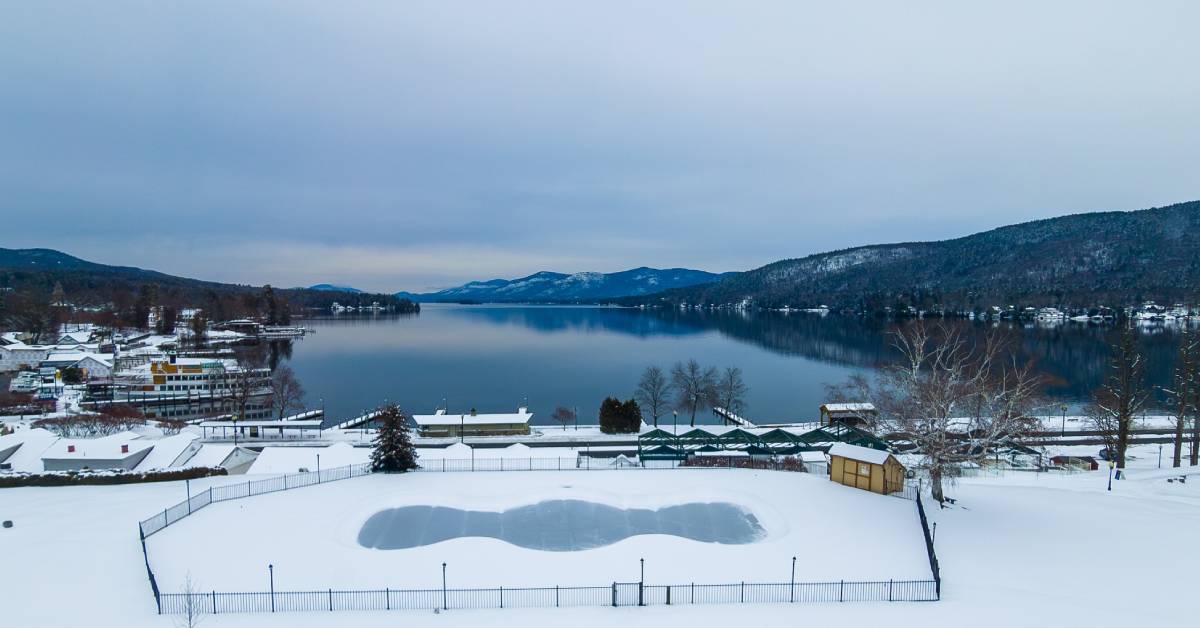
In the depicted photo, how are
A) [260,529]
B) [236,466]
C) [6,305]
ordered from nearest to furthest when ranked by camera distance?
[260,529], [236,466], [6,305]

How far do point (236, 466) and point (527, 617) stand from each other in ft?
69.0

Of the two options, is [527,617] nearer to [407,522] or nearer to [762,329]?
[407,522]

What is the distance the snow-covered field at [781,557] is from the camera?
1206cm

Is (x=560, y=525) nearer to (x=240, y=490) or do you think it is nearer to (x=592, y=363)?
(x=240, y=490)

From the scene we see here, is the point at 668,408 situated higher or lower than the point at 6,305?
lower

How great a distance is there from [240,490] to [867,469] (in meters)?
22.1

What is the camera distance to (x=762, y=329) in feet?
433

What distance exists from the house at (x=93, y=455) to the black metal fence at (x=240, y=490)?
8.30m

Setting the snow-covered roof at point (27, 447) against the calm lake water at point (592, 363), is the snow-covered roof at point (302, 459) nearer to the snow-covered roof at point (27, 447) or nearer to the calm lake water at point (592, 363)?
the snow-covered roof at point (27, 447)

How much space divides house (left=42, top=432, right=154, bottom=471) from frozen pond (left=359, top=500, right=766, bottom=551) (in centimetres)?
1563

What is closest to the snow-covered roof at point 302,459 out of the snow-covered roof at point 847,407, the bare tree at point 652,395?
the bare tree at point 652,395

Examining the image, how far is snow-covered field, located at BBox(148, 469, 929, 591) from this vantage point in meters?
13.9

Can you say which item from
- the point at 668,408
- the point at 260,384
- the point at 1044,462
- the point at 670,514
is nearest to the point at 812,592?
the point at 670,514

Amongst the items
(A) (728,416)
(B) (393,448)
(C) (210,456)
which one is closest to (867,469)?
(B) (393,448)
